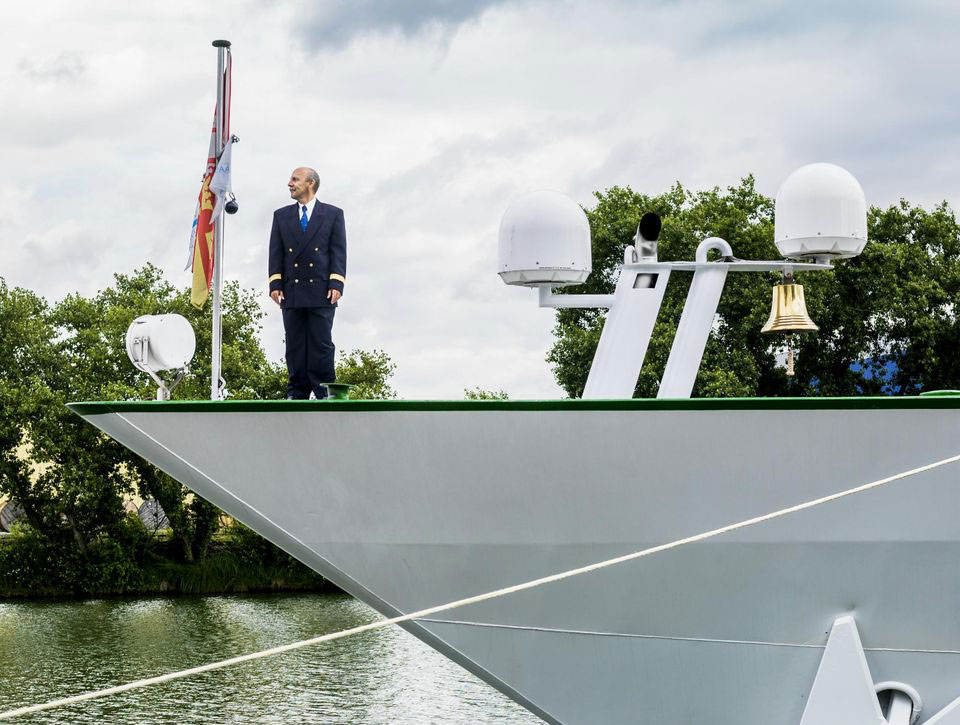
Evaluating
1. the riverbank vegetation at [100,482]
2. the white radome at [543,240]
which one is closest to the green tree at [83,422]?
the riverbank vegetation at [100,482]

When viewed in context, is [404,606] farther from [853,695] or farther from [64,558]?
[64,558]

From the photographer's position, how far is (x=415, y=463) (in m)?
6.27

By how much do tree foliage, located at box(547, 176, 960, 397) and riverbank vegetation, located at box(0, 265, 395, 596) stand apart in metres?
7.11

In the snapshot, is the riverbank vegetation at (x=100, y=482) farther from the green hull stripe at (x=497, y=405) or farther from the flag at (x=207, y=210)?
the green hull stripe at (x=497, y=405)

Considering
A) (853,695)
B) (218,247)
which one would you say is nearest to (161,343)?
(218,247)

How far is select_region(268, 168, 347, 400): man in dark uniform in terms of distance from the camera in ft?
22.9

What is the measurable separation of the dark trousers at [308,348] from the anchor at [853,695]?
321cm

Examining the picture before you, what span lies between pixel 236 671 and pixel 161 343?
1059 centimetres

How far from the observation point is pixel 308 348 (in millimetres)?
7016

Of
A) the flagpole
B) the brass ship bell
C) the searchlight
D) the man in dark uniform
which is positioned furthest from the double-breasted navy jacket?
the brass ship bell

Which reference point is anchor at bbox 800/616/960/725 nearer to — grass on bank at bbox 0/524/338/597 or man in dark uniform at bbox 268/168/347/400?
man in dark uniform at bbox 268/168/347/400

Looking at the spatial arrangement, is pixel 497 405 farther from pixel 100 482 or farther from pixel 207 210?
pixel 100 482

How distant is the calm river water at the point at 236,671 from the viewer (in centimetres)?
1388

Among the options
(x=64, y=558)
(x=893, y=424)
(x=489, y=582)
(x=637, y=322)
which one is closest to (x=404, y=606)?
(x=489, y=582)
